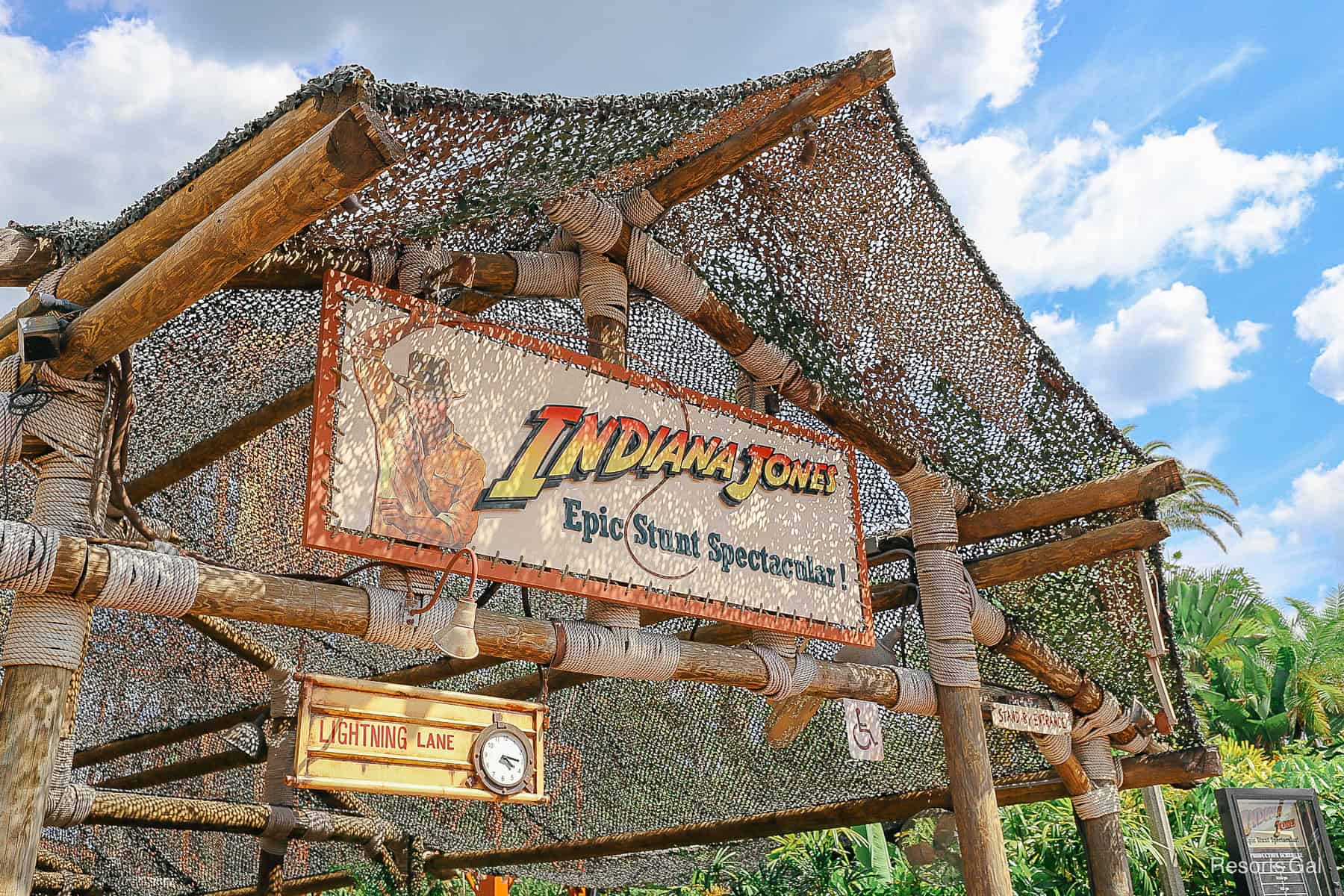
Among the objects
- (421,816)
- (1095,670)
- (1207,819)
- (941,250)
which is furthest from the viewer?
(1207,819)

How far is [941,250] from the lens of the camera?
3.98 metres

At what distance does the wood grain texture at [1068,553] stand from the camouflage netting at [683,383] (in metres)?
0.15

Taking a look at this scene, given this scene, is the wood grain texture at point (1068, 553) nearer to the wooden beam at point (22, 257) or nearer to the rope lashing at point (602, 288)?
the rope lashing at point (602, 288)

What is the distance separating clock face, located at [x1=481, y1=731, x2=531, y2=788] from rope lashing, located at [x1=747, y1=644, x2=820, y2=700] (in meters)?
0.91

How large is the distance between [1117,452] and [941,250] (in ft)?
3.85

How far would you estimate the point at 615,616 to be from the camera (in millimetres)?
3105

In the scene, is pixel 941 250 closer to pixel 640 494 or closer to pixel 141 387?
pixel 640 494

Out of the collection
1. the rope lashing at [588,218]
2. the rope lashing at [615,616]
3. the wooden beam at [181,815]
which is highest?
the rope lashing at [588,218]

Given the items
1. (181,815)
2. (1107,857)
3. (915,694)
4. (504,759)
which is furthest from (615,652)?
(1107,857)

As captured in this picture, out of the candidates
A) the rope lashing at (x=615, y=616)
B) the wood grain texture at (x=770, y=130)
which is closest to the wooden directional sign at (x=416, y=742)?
the rope lashing at (x=615, y=616)

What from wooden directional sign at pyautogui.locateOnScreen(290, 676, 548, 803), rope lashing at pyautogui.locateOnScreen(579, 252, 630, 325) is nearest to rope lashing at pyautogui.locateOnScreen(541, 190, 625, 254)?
rope lashing at pyautogui.locateOnScreen(579, 252, 630, 325)

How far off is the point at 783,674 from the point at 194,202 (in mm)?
2166

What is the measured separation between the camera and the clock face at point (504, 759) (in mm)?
2729

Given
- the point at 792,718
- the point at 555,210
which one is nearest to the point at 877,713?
the point at 792,718
